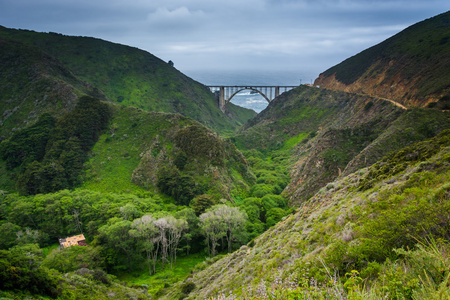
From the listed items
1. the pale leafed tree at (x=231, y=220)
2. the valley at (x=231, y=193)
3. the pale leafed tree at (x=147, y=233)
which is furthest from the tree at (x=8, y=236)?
the pale leafed tree at (x=231, y=220)

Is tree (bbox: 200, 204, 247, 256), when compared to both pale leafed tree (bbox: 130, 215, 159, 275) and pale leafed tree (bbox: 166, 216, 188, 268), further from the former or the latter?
pale leafed tree (bbox: 130, 215, 159, 275)

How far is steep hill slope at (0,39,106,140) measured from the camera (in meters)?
64.0

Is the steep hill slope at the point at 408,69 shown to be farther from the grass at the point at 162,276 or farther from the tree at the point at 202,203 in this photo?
the grass at the point at 162,276

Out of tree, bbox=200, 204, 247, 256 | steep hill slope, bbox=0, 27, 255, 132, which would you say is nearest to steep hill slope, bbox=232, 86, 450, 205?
tree, bbox=200, 204, 247, 256

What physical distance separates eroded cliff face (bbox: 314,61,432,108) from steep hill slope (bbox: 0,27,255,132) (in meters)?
71.5

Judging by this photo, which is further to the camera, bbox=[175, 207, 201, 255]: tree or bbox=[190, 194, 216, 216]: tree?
bbox=[190, 194, 216, 216]: tree

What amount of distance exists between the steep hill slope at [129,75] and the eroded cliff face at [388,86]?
235 feet

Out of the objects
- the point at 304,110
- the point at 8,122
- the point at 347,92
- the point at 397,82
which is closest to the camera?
the point at 397,82

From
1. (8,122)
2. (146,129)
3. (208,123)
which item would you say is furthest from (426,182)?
→ (208,123)

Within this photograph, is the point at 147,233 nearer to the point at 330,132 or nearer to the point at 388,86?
the point at 330,132

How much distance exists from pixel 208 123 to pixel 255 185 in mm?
79751

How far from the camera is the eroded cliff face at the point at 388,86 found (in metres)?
48.3

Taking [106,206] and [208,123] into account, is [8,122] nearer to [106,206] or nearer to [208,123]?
[106,206]

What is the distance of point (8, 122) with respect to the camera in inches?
2525
